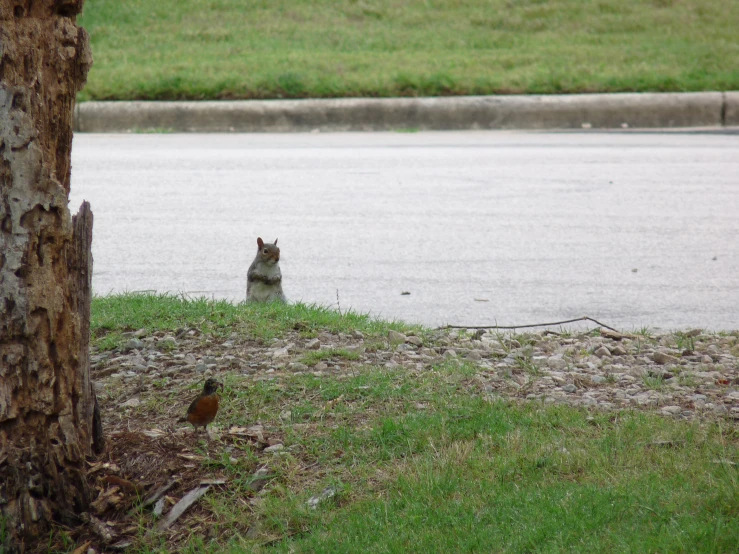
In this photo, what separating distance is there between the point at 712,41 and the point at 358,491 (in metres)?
13.5

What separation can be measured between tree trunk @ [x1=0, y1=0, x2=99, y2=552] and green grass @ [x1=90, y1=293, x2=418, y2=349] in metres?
1.55

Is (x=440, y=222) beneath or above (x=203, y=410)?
above

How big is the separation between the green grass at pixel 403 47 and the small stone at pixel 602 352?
27.2 ft

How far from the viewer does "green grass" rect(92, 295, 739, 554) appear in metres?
2.77

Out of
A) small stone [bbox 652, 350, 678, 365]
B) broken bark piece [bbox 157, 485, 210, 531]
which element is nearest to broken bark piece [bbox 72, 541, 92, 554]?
broken bark piece [bbox 157, 485, 210, 531]

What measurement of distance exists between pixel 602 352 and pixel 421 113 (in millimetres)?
7945

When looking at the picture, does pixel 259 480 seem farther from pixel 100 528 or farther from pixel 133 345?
pixel 133 345

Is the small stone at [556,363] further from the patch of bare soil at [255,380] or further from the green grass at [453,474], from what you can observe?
the green grass at [453,474]

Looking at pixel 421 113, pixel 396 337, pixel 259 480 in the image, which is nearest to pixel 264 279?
pixel 396 337

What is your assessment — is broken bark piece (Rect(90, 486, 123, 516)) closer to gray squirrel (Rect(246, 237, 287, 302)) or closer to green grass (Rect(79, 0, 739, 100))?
gray squirrel (Rect(246, 237, 287, 302))

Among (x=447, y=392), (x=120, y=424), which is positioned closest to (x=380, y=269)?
(x=447, y=392)

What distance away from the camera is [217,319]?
4.84 m

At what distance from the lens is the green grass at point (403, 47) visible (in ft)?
40.7

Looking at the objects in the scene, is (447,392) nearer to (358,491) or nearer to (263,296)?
(358,491)
